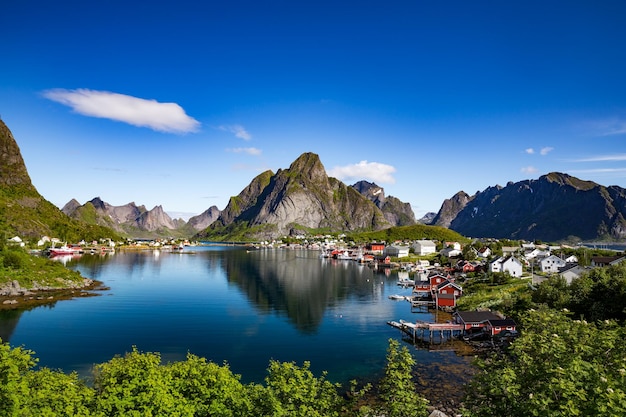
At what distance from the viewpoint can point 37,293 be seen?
77.9 meters

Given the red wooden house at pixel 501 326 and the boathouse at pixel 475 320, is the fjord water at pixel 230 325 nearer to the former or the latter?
the red wooden house at pixel 501 326

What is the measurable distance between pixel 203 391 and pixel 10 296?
246ft

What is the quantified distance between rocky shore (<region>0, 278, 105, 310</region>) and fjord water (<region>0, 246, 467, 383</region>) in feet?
12.5

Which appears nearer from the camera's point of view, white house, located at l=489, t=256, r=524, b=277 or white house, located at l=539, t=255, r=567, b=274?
white house, located at l=489, t=256, r=524, b=277

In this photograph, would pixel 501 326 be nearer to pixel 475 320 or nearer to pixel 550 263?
pixel 475 320

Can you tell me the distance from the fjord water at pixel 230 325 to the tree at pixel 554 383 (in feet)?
75.4

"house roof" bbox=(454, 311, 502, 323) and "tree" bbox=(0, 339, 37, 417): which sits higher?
"tree" bbox=(0, 339, 37, 417)

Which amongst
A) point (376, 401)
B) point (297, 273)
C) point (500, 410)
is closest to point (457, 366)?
point (376, 401)

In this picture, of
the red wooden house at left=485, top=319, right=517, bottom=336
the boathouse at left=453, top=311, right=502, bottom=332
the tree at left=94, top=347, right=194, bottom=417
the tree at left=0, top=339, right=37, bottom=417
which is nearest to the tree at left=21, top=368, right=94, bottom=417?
the tree at left=0, top=339, right=37, bottom=417

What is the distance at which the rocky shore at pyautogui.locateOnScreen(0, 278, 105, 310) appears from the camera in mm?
69531

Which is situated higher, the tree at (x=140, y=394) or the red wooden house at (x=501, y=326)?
the tree at (x=140, y=394)

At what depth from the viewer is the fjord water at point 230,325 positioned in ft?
149

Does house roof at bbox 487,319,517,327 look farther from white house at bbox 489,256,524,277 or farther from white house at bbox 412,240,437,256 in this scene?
white house at bbox 412,240,437,256

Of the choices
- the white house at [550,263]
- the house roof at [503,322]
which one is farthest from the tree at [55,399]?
the white house at [550,263]
